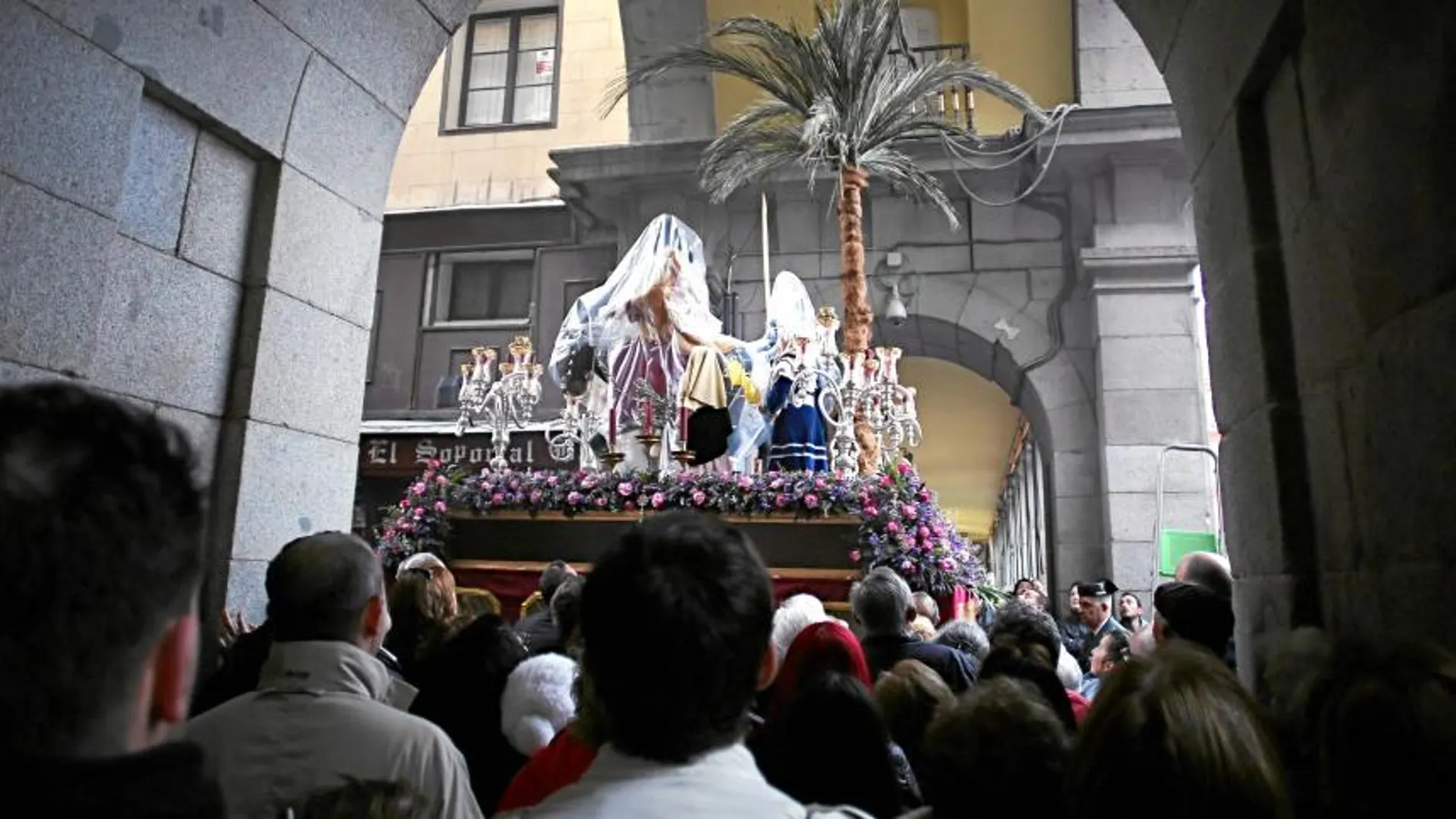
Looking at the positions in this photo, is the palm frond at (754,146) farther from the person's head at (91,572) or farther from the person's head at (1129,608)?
the person's head at (91,572)

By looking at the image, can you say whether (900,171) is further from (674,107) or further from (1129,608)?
(1129,608)

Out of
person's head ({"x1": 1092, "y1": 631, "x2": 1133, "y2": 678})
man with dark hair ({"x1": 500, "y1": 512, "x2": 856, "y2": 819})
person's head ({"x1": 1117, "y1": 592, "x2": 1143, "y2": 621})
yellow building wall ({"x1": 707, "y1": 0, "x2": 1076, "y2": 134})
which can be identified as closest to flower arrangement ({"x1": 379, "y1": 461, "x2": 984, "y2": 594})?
person's head ({"x1": 1117, "y1": 592, "x2": 1143, "y2": 621})

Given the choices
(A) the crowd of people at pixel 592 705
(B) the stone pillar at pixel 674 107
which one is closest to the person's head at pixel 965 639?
(A) the crowd of people at pixel 592 705

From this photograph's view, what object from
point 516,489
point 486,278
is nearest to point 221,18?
point 516,489

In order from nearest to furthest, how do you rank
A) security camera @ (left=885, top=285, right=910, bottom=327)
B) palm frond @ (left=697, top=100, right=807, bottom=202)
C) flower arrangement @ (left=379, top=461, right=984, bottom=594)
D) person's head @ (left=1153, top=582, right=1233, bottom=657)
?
1. person's head @ (left=1153, top=582, right=1233, bottom=657)
2. flower arrangement @ (left=379, top=461, right=984, bottom=594)
3. palm frond @ (left=697, top=100, right=807, bottom=202)
4. security camera @ (left=885, top=285, right=910, bottom=327)

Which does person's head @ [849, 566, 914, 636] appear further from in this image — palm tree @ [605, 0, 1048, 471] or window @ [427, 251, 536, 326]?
window @ [427, 251, 536, 326]

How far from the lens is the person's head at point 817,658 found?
7.56 feet

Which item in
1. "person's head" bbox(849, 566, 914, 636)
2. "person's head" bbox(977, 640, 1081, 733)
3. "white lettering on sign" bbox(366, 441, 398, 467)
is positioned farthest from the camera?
"white lettering on sign" bbox(366, 441, 398, 467)

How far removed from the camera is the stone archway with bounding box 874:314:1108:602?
386 inches

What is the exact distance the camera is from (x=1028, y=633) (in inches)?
123

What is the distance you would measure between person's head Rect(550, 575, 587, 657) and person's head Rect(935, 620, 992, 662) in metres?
1.46

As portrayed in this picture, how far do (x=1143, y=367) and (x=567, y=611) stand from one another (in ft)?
26.6

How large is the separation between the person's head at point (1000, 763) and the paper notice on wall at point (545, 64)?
15077mm

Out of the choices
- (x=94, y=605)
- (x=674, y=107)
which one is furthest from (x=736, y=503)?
(x=674, y=107)
